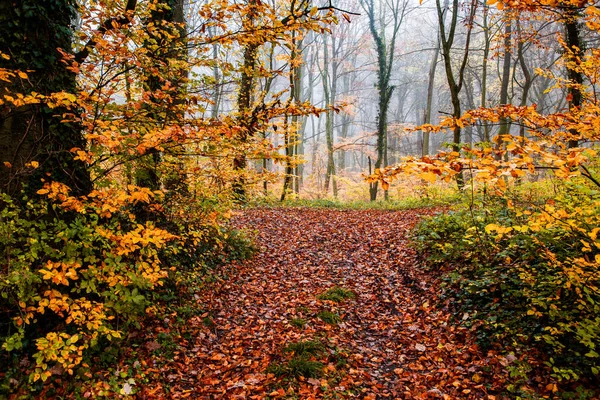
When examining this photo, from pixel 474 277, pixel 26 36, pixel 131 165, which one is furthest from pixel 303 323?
pixel 26 36

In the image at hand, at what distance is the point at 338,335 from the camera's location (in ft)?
17.2

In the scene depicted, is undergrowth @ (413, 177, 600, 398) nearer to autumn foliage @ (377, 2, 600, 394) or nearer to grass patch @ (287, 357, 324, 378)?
autumn foliage @ (377, 2, 600, 394)

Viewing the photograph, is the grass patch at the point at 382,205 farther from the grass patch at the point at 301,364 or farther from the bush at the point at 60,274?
the bush at the point at 60,274

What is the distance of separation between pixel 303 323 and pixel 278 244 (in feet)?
13.2

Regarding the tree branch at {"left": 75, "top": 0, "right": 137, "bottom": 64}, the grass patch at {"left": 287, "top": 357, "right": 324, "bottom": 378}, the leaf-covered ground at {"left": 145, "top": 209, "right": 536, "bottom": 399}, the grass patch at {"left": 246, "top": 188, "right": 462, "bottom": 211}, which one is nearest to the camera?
the tree branch at {"left": 75, "top": 0, "right": 137, "bottom": 64}

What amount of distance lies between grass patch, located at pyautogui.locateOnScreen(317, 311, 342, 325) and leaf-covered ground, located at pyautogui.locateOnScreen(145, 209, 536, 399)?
0.8 inches

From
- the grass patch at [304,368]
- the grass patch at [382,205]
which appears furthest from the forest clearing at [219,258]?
the grass patch at [382,205]

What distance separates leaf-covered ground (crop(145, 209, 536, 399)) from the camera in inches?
164

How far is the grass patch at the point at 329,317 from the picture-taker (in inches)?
219

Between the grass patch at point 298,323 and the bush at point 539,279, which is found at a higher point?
the bush at point 539,279

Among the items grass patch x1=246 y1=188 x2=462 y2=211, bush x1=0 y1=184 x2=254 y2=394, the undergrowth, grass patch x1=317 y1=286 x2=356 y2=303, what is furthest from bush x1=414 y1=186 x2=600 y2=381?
grass patch x1=246 y1=188 x2=462 y2=211

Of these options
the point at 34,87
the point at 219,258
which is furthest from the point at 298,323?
the point at 34,87

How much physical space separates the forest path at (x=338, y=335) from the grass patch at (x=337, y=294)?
0.35 feet

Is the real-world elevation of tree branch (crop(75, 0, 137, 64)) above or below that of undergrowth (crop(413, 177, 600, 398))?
above
